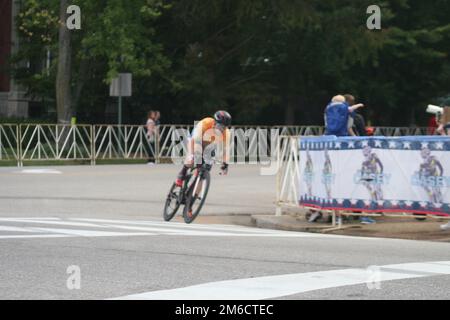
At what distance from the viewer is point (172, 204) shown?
58.7 feet

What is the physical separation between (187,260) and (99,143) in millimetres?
24752

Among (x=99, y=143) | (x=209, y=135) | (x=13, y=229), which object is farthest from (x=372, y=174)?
(x=99, y=143)

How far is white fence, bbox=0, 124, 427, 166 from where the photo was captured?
112ft

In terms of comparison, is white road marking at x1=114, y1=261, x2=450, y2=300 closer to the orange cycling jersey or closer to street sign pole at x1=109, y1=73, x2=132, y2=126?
the orange cycling jersey

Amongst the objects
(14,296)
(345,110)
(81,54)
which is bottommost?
(14,296)

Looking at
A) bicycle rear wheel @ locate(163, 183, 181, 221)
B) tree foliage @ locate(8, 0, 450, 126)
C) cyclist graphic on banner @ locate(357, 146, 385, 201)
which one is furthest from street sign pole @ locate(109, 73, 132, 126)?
cyclist graphic on banner @ locate(357, 146, 385, 201)

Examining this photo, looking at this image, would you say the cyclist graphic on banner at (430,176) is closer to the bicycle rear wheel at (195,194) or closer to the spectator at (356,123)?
the bicycle rear wheel at (195,194)

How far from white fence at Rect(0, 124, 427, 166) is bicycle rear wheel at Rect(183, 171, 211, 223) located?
17263 mm

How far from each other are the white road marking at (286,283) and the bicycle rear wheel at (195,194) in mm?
6068

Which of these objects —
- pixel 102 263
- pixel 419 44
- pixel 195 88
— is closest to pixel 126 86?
pixel 195 88

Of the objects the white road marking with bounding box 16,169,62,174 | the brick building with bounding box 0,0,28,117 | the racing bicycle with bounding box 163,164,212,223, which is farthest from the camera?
the brick building with bounding box 0,0,28,117

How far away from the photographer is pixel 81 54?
135ft

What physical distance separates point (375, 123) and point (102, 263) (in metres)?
44.0
